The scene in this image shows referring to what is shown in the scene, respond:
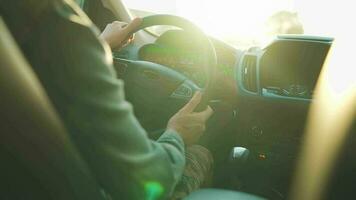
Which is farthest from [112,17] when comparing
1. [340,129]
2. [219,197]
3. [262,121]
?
[219,197]

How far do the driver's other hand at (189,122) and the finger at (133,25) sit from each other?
47cm

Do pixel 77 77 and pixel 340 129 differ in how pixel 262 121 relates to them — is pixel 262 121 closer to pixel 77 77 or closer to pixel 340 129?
pixel 340 129

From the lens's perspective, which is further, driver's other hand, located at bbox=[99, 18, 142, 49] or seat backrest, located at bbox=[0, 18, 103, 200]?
driver's other hand, located at bbox=[99, 18, 142, 49]

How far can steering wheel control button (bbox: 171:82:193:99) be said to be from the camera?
3199 millimetres

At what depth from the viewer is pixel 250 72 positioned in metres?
4.21

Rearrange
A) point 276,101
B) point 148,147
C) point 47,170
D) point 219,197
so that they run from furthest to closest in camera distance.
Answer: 1. point 276,101
2. point 219,197
3. point 148,147
4. point 47,170

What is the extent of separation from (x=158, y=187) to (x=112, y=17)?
3.05 meters

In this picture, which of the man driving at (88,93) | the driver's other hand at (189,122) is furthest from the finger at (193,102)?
the man driving at (88,93)

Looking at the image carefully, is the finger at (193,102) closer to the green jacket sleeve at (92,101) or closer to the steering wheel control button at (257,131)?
the green jacket sleeve at (92,101)

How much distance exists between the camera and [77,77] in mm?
1131

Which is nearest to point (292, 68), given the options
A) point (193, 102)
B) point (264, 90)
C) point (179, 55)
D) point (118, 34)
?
point (264, 90)

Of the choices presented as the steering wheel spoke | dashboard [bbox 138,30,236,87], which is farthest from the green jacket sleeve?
dashboard [bbox 138,30,236,87]

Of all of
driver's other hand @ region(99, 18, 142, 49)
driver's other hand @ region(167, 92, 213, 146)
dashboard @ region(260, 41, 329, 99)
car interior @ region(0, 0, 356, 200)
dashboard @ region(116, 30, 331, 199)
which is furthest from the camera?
dashboard @ region(260, 41, 329, 99)

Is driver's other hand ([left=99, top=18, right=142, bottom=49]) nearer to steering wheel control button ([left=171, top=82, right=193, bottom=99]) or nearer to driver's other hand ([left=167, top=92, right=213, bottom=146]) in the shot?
driver's other hand ([left=167, top=92, right=213, bottom=146])
